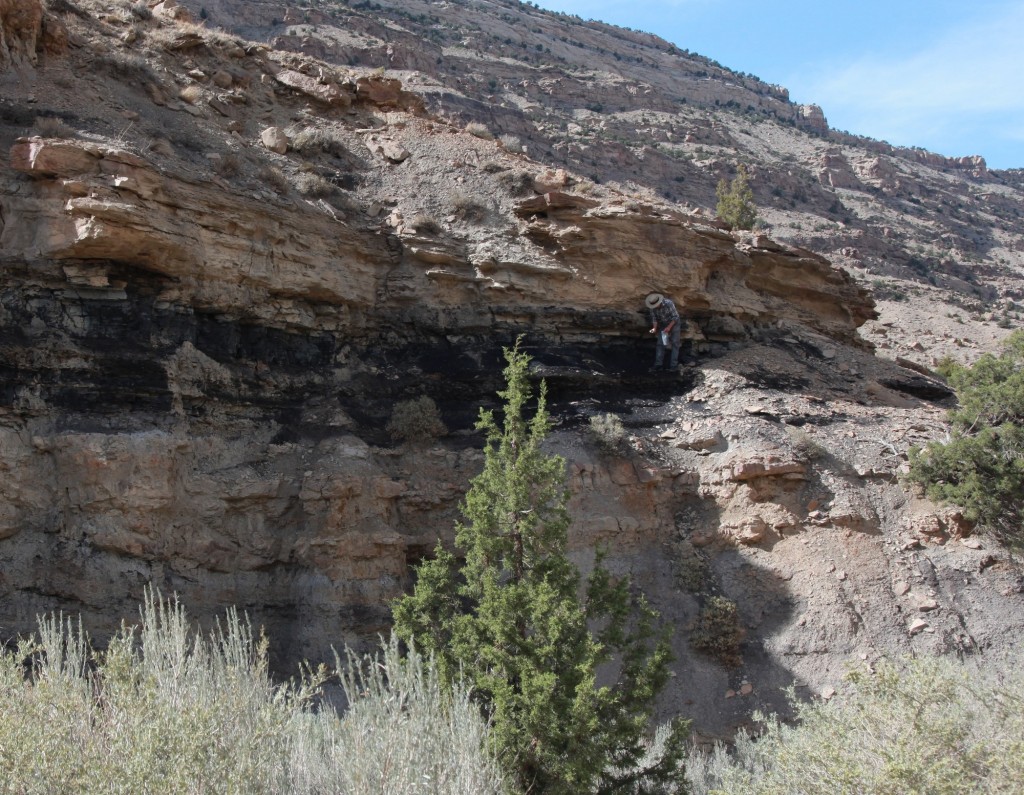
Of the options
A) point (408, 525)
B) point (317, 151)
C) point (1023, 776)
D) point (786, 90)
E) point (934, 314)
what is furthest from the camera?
point (786, 90)

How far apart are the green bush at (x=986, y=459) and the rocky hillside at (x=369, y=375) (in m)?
0.46

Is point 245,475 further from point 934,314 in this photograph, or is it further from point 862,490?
point 934,314

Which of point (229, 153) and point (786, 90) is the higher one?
point (786, 90)

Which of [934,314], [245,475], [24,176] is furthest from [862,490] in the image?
[934,314]

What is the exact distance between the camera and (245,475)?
12172mm

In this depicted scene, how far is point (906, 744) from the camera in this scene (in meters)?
6.38

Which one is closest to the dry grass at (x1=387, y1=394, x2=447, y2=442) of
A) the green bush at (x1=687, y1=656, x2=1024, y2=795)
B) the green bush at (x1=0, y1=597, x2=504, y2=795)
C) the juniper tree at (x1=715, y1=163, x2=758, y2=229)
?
the green bush at (x1=0, y1=597, x2=504, y2=795)

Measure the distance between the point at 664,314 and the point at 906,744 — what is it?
10821 mm

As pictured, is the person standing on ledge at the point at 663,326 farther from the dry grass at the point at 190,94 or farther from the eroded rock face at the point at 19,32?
the eroded rock face at the point at 19,32

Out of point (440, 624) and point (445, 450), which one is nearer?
point (440, 624)

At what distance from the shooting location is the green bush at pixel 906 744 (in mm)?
6016

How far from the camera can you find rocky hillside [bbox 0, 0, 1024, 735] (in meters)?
11.3

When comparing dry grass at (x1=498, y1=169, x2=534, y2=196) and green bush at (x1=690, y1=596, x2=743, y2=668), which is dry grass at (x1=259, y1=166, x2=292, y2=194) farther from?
green bush at (x1=690, y1=596, x2=743, y2=668)

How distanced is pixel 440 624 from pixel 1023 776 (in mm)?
5520
